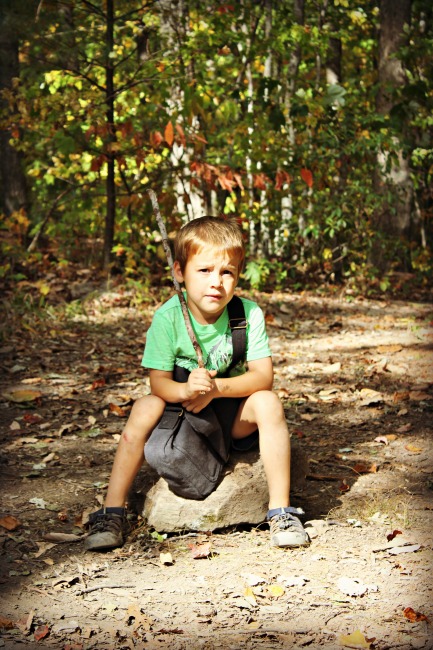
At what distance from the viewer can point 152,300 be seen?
875cm

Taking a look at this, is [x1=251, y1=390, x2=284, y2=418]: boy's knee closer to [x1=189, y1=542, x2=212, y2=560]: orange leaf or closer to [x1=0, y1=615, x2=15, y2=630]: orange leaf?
[x1=189, y1=542, x2=212, y2=560]: orange leaf

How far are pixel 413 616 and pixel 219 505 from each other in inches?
43.8

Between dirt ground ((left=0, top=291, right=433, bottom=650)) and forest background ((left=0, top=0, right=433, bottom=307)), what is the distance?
9.28 ft

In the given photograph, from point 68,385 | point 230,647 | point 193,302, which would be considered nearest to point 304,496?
point 193,302

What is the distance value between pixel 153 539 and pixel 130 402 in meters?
2.27

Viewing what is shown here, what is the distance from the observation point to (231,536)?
138 inches

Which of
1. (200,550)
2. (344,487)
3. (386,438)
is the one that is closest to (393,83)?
(386,438)

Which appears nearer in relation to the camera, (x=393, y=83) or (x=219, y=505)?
(x=219, y=505)

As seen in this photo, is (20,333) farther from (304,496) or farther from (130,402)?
(304,496)

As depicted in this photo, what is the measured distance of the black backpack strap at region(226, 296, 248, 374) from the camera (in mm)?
3553

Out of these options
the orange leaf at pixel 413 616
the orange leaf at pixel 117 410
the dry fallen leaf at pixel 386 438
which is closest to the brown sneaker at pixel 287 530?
the orange leaf at pixel 413 616

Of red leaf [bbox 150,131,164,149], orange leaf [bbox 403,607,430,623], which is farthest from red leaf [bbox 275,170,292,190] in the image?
orange leaf [bbox 403,607,430,623]

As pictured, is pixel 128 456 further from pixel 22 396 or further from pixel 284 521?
pixel 22 396

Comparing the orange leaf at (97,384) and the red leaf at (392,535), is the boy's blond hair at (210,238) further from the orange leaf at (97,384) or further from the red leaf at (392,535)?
the orange leaf at (97,384)
